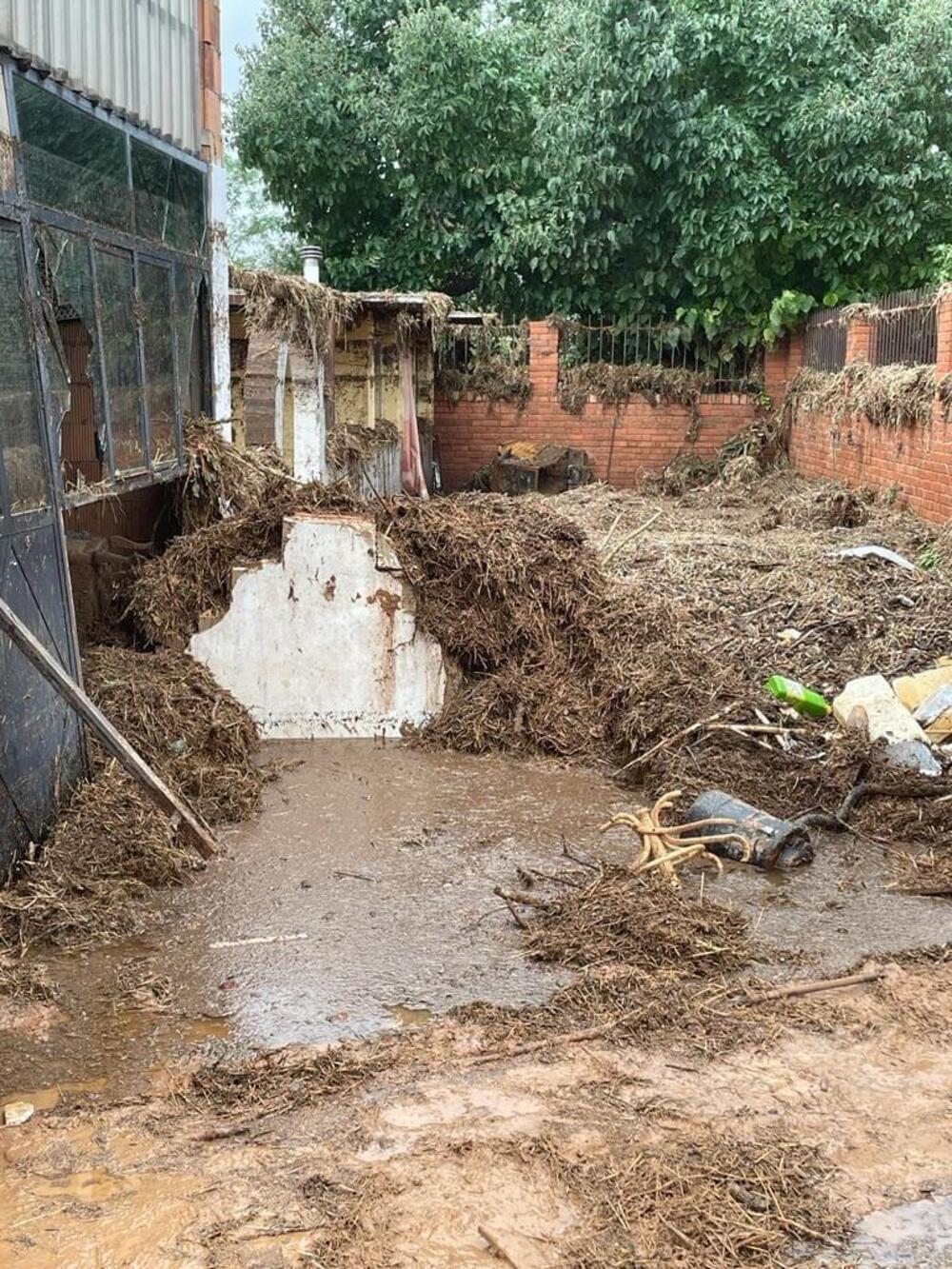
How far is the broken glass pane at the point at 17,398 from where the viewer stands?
540cm

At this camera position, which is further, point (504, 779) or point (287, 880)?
point (504, 779)

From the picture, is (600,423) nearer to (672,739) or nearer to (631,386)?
(631,386)

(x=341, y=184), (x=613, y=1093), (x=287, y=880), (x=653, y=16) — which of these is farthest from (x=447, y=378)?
(x=613, y=1093)

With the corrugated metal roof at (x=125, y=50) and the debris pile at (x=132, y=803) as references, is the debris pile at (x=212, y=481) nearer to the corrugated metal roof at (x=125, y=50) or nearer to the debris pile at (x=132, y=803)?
the debris pile at (x=132, y=803)

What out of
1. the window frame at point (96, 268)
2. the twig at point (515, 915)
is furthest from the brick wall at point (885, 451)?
the twig at point (515, 915)

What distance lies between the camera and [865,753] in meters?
6.60

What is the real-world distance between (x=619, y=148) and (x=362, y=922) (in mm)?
15104

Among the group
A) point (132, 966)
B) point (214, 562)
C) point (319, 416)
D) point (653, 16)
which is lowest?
point (132, 966)

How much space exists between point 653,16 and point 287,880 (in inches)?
594

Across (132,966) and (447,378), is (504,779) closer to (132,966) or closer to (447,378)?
(132,966)

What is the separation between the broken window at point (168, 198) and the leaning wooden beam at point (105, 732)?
148 inches

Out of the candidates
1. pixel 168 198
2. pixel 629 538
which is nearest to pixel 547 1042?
pixel 168 198

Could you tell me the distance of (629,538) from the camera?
426 inches

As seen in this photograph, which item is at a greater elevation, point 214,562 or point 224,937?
point 214,562
